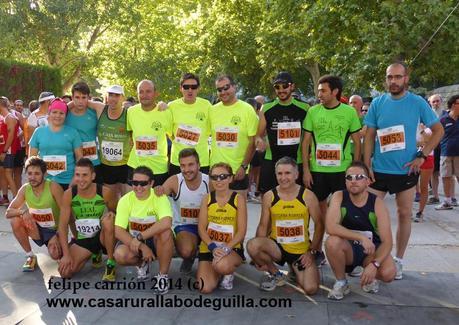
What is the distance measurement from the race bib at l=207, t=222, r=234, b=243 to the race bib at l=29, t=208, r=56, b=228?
168 cm

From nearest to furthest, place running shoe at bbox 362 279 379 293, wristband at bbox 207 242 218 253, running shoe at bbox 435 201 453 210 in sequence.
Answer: running shoe at bbox 362 279 379 293, wristband at bbox 207 242 218 253, running shoe at bbox 435 201 453 210

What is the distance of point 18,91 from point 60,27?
5122 millimetres

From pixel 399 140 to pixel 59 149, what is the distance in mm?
3515

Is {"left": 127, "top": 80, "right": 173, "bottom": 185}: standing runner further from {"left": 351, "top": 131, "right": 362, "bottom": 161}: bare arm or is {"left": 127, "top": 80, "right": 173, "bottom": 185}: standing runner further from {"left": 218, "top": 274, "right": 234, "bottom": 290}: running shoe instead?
{"left": 351, "top": 131, "right": 362, "bottom": 161}: bare arm

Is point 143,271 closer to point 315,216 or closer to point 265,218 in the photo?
point 265,218

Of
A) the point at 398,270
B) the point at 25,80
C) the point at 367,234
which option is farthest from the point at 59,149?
the point at 25,80

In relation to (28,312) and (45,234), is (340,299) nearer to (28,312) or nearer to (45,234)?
(28,312)

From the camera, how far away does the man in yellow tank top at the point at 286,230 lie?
461 cm

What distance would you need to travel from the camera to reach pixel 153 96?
557cm

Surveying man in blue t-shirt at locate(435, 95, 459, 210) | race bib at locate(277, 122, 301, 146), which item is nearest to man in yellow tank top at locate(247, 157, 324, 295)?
race bib at locate(277, 122, 301, 146)

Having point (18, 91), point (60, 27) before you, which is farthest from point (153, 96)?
point (60, 27)

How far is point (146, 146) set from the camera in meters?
5.50

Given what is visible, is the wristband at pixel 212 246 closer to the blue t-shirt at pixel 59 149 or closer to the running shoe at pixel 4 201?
the blue t-shirt at pixel 59 149

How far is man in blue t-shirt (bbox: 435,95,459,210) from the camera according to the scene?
27.4 feet
